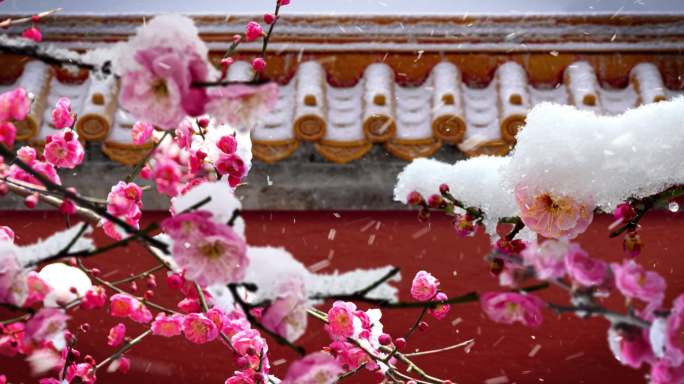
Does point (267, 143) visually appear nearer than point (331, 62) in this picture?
Yes

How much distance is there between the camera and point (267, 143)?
2.00 m

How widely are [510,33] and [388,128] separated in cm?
56

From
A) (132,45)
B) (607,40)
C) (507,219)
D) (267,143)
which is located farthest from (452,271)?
(132,45)

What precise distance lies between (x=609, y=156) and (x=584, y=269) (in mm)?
417

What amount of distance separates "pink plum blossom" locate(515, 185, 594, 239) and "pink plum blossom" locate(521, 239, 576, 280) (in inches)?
14.9

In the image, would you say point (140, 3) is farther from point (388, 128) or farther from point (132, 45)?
point (132, 45)

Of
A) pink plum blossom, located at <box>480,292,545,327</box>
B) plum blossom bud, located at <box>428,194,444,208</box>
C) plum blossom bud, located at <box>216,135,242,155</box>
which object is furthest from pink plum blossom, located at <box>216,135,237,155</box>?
pink plum blossom, located at <box>480,292,545,327</box>

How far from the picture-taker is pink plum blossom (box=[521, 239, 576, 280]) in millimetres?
677

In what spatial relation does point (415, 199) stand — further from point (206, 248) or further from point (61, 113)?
point (61, 113)

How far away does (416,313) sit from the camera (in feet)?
6.80

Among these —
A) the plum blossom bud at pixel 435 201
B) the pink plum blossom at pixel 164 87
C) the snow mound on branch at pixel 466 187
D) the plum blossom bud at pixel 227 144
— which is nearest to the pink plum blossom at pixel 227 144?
the plum blossom bud at pixel 227 144

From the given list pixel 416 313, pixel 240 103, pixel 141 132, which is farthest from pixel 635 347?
pixel 416 313

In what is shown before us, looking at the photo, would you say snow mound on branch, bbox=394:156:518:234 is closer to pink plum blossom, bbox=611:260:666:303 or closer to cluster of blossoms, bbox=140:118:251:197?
cluster of blossoms, bbox=140:118:251:197

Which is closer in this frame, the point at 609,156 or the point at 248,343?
A: the point at 609,156
